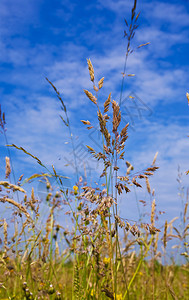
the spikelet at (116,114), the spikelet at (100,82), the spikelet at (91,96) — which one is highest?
the spikelet at (100,82)

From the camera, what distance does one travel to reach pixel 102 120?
68.1 inches

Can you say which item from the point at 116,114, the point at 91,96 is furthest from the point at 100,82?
the point at 116,114

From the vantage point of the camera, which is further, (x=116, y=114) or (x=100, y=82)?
(x=100, y=82)

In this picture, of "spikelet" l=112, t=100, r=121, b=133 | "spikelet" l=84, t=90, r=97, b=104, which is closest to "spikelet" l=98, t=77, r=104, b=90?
"spikelet" l=84, t=90, r=97, b=104

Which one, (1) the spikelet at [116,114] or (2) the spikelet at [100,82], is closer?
(1) the spikelet at [116,114]

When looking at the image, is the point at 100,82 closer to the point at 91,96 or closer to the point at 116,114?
the point at 91,96

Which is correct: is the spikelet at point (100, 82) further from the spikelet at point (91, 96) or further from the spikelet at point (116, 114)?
the spikelet at point (116, 114)

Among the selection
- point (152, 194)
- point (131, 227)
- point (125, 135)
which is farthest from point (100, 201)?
point (152, 194)

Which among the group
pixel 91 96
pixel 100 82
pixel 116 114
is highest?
pixel 100 82

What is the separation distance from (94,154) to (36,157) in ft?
1.19

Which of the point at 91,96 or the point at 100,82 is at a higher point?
the point at 100,82

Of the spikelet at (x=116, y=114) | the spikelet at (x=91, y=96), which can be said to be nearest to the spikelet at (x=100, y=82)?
the spikelet at (x=91, y=96)

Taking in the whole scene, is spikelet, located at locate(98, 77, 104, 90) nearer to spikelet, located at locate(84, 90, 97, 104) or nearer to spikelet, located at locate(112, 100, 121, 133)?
spikelet, located at locate(84, 90, 97, 104)

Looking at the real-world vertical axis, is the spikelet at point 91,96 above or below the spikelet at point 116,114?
above
